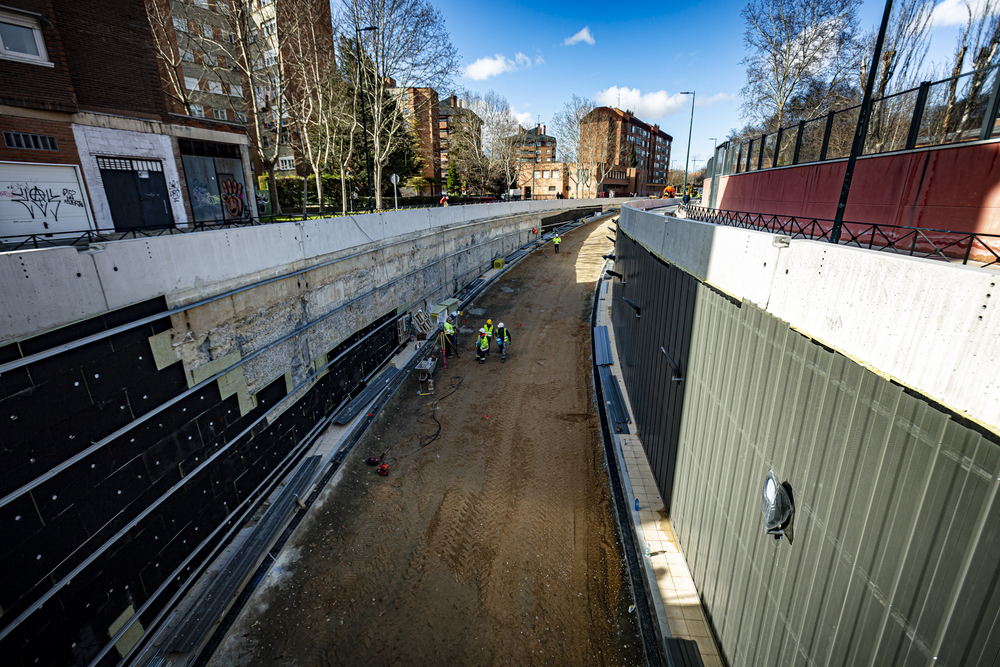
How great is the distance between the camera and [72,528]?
16.7 ft

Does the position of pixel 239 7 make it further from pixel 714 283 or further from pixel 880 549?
pixel 880 549

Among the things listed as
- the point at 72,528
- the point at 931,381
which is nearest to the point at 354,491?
the point at 72,528

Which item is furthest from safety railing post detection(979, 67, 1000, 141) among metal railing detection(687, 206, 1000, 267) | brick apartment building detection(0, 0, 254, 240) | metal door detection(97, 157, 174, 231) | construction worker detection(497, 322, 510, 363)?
metal door detection(97, 157, 174, 231)

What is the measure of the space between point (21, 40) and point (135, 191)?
4.11 meters

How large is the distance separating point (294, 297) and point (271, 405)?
2.42 m

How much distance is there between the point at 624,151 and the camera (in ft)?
269

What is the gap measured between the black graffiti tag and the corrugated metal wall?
15.4 metres

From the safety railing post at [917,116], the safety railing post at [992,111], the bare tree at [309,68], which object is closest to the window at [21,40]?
the bare tree at [309,68]

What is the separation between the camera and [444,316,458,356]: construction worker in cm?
1457

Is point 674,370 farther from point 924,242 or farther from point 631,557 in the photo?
point 924,242

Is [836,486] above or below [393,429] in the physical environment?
above

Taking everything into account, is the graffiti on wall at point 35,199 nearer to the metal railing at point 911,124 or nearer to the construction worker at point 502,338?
the construction worker at point 502,338

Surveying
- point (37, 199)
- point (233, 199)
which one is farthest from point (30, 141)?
point (233, 199)

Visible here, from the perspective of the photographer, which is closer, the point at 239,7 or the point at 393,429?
the point at 393,429
